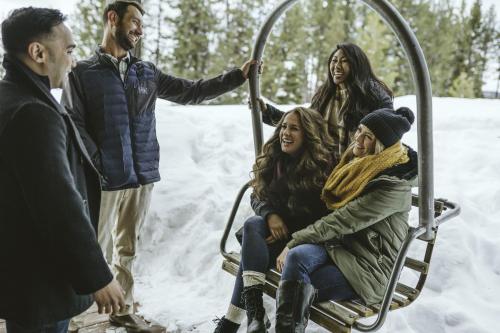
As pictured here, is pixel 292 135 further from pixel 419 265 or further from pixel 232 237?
pixel 232 237

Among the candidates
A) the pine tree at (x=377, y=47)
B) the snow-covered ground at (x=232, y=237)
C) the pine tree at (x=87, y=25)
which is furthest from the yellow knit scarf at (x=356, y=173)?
the pine tree at (x=377, y=47)

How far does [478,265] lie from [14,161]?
3307mm

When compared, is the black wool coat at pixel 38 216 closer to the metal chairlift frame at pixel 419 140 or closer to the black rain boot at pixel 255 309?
the black rain boot at pixel 255 309

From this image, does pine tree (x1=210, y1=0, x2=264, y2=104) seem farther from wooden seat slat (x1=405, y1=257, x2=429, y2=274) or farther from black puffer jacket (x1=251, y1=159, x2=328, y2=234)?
wooden seat slat (x1=405, y1=257, x2=429, y2=274)

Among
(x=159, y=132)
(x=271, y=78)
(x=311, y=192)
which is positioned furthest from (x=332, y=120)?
(x=271, y=78)

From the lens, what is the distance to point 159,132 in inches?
255

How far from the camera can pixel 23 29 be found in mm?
1467

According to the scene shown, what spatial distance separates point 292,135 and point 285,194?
1.15ft

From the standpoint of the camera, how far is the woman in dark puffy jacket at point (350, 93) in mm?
2697

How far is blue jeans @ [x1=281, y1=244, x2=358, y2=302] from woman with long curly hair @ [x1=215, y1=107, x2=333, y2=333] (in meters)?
0.28

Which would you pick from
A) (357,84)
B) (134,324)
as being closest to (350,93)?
(357,84)

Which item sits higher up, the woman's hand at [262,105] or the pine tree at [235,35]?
the pine tree at [235,35]

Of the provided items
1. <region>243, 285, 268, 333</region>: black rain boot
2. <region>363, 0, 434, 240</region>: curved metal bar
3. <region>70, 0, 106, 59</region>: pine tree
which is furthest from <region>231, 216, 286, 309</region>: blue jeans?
<region>70, 0, 106, 59</region>: pine tree

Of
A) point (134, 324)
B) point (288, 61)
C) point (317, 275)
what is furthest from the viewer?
point (288, 61)
